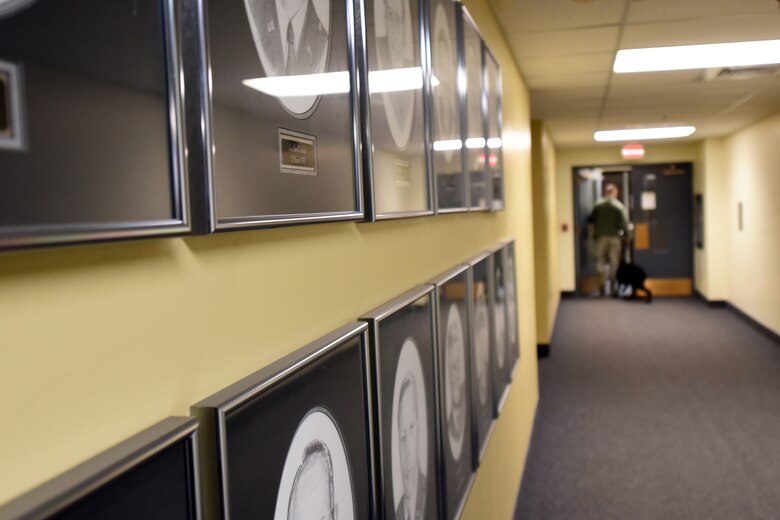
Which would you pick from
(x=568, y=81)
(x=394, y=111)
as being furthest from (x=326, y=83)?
(x=568, y=81)

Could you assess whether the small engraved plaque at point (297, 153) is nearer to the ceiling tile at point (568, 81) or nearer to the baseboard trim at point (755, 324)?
the ceiling tile at point (568, 81)

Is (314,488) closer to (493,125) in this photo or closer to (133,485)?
(133,485)

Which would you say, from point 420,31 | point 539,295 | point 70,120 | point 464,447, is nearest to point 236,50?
point 70,120

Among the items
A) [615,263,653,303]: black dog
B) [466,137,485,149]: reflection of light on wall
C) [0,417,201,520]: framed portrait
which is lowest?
[615,263,653,303]: black dog

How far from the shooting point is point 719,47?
3504 mm

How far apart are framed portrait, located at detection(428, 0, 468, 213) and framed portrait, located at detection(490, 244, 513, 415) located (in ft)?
2.10

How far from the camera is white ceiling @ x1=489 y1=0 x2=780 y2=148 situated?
2.80 metres

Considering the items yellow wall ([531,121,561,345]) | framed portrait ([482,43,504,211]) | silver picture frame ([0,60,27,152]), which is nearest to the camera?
silver picture frame ([0,60,27,152])

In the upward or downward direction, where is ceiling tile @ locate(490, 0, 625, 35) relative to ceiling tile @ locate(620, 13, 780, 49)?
upward

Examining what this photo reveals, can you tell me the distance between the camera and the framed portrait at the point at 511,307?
2.82 meters

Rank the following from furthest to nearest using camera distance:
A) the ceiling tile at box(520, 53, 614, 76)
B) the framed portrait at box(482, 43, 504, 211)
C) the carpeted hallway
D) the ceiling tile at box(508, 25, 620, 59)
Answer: the ceiling tile at box(520, 53, 614, 76) → the carpeted hallway → the ceiling tile at box(508, 25, 620, 59) → the framed portrait at box(482, 43, 504, 211)

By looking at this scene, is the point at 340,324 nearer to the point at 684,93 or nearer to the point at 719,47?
the point at 719,47

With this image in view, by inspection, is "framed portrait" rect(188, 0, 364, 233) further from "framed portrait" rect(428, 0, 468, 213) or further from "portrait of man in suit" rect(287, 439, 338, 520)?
"framed portrait" rect(428, 0, 468, 213)

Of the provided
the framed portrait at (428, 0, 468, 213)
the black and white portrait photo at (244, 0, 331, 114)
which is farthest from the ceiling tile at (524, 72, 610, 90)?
the black and white portrait photo at (244, 0, 331, 114)
